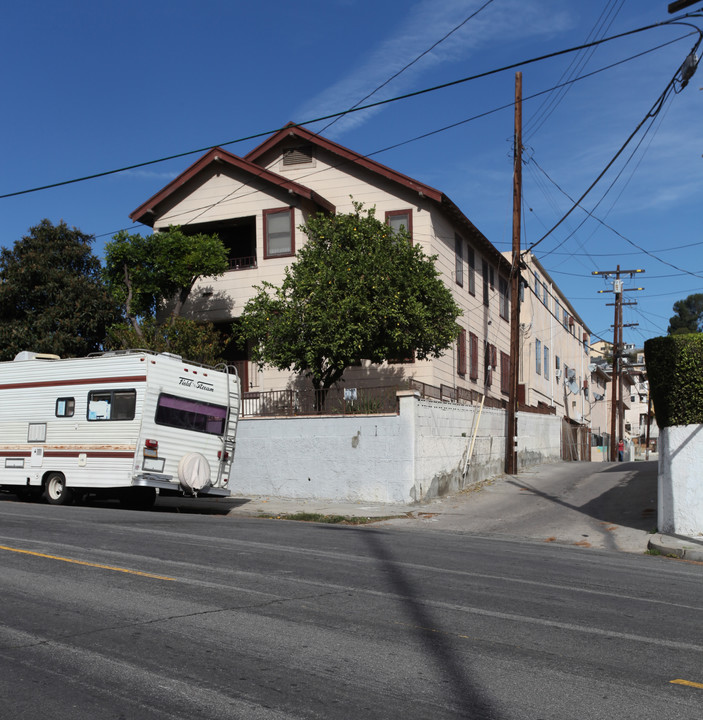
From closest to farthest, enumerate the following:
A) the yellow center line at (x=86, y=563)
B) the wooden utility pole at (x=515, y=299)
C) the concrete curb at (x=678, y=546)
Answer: the yellow center line at (x=86, y=563)
the concrete curb at (x=678, y=546)
the wooden utility pole at (x=515, y=299)

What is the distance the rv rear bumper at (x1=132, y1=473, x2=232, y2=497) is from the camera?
17.7 meters

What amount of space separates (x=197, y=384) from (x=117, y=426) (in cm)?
211

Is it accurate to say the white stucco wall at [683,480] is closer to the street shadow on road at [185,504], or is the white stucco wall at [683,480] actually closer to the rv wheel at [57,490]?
the street shadow on road at [185,504]

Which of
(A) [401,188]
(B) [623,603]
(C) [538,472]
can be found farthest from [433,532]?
(A) [401,188]

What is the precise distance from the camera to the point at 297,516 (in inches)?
715

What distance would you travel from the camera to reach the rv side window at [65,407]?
61.8ft

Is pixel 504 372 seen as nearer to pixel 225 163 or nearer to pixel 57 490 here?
pixel 225 163

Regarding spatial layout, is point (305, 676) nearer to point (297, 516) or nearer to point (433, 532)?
point (433, 532)

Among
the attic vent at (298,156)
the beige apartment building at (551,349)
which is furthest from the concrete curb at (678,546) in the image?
the beige apartment building at (551,349)

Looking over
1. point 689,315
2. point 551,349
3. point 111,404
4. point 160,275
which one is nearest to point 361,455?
point 111,404

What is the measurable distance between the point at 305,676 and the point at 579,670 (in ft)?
6.40

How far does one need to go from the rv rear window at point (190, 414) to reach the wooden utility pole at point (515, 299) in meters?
10.5

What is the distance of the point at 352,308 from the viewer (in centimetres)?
2144

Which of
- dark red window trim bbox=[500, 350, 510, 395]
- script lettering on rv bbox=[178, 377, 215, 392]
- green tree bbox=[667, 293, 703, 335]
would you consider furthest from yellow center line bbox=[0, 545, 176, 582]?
green tree bbox=[667, 293, 703, 335]
